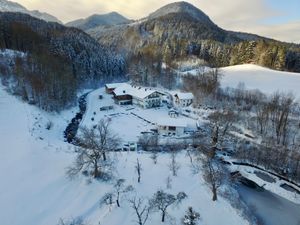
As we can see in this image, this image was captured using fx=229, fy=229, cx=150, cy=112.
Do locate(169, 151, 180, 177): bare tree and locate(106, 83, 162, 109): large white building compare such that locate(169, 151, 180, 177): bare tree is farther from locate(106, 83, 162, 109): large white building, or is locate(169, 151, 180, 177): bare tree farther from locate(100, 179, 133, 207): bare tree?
locate(106, 83, 162, 109): large white building

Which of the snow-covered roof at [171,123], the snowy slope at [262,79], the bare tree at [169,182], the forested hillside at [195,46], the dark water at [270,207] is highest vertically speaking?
the forested hillside at [195,46]

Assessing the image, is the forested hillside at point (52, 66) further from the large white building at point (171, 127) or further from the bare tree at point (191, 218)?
the bare tree at point (191, 218)

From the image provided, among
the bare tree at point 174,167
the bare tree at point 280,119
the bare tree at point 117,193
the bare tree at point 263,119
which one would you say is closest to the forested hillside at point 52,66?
the bare tree at point 117,193

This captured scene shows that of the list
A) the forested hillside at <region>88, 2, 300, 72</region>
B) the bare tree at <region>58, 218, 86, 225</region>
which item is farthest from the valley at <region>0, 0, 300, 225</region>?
the forested hillside at <region>88, 2, 300, 72</region>

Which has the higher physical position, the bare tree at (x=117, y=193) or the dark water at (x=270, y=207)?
the bare tree at (x=117, y=193)

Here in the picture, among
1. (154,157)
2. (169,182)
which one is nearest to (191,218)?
(169,182)

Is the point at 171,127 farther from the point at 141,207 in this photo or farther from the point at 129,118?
the point at 141,207
